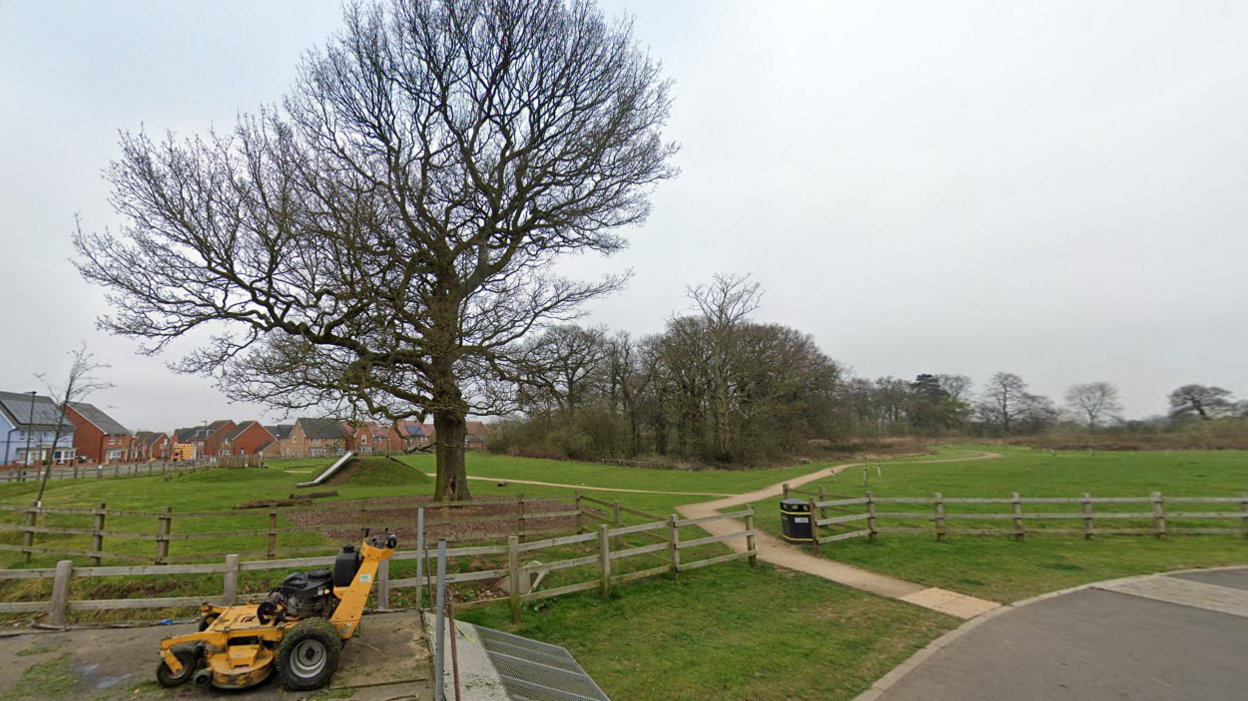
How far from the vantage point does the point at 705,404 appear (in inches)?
1727

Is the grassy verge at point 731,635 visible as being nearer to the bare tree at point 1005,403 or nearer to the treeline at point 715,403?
the treeline at point 715,403

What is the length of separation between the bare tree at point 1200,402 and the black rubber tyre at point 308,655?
71.0 m

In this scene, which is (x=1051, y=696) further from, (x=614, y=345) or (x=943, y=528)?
Answer: (x=614, y=345)

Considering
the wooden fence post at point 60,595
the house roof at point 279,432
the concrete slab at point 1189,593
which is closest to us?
the wooden fence post at point 60,595

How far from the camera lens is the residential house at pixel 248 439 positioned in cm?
7962

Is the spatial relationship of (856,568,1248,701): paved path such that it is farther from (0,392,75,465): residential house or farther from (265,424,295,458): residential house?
(265,424,295,458): residential house

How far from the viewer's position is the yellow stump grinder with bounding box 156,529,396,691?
14.7ft

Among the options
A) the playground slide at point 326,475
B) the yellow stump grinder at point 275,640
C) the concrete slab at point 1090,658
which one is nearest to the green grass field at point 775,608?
the concrete slab at point 1090,658

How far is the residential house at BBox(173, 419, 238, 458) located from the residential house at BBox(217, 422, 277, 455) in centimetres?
76

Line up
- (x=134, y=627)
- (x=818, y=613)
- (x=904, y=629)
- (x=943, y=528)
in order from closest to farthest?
(x=134, y=627), (x=904, y=629), (x=818, y=613), (x=943, y=528)

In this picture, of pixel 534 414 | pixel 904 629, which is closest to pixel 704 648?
pixel 904 629

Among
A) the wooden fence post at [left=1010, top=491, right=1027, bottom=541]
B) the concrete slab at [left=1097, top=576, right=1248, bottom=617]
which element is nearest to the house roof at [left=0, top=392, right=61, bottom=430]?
the wooden fence post at [left=1010, top=491, right=1027, bottom=541]

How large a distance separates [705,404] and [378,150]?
112 ft

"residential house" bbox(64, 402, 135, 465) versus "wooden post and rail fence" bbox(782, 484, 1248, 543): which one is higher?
"residential house" bbox(64, 402, 135, 465)
